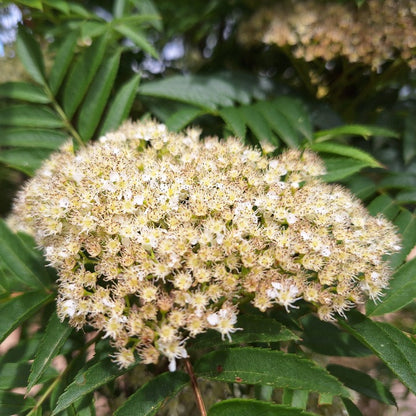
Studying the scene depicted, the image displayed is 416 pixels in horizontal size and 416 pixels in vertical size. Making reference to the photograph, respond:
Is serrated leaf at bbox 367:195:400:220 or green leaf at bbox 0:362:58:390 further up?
green leaf at bbox 0:362:58:390

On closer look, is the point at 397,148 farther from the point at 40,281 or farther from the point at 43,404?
the point at 43,404

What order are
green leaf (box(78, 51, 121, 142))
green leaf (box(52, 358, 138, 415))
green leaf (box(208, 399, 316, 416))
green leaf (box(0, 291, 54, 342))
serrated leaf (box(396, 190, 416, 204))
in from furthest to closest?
green leaf (box(78, 51, 121, 142))
serrated leaf (box(396, 190, 416, 204))
green leaf (box(0, 291, 54, 342))
green leaf (box(52, 358, 138, 415))
green leaf (box(208, 399, 316, 416))

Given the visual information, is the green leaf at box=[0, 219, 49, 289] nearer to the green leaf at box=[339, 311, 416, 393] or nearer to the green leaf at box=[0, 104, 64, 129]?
the green leaf at box=[0, 104, 64, 129]

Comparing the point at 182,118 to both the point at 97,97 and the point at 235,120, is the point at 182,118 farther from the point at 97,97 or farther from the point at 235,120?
the point at 97,97

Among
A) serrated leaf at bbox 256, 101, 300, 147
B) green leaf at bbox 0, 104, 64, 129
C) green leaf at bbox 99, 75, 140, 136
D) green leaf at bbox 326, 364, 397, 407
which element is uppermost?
green leaf at bbox 0, 104, 64, 129

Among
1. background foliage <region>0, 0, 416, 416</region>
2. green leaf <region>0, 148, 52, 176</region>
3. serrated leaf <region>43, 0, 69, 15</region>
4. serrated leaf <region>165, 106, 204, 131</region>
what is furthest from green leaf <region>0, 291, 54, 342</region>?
serrated leaf <region>43, 0, 69, 15</region>

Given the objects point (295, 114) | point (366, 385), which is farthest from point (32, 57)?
point (366, 385)

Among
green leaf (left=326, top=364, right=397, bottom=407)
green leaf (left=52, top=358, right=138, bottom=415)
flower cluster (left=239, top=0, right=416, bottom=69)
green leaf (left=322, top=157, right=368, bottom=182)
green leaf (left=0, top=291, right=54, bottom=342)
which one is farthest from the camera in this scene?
flower cluster (left=239, top=0, right=416, bottom=69)

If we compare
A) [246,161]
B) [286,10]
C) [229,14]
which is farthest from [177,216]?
[229,14]
